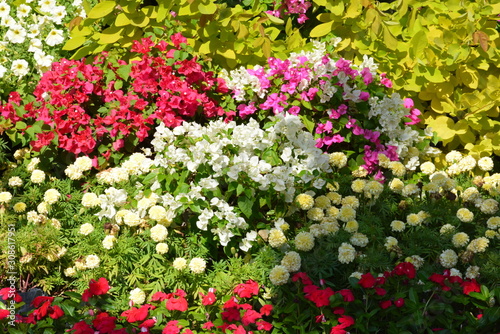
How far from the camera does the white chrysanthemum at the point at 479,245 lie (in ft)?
9.50

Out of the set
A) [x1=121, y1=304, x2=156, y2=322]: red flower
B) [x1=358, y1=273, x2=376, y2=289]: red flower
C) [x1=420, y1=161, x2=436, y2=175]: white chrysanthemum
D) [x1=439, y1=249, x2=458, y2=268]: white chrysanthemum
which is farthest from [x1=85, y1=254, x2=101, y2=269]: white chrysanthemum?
[x1=420, y1=161, x2=436, y2=175]: white chrysanthemum

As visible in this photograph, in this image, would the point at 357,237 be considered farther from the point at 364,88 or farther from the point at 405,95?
the point at 405,95

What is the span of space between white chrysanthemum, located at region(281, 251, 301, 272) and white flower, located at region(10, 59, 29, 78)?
2.32 m

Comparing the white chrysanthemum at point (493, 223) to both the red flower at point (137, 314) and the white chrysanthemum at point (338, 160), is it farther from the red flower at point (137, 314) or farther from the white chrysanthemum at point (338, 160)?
the red flower at point (137, 314)

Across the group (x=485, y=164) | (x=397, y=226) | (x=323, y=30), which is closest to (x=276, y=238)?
(x=397, y=226)

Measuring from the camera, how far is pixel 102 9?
13.0 ft

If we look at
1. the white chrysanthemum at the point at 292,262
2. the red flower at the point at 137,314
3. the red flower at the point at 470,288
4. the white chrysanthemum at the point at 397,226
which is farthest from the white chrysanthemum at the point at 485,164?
the red flower at the point at 137,314

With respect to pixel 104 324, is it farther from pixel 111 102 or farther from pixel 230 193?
pixel 111 102

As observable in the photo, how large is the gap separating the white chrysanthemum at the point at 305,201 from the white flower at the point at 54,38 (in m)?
2.12

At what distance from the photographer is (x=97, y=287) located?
8.36 feet

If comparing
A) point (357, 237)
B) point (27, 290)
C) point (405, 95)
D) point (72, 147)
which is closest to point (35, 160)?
point (72, 147)

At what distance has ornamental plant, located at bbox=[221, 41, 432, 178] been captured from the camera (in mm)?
3732

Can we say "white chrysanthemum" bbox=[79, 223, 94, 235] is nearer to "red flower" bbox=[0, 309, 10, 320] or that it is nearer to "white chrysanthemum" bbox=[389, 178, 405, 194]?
"red flower" bbox=[0, 309, 10, 320]

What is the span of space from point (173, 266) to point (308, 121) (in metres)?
1.30
